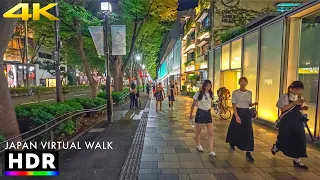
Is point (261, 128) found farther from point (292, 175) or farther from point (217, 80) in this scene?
point (217, 80)

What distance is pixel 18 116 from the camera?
579cm

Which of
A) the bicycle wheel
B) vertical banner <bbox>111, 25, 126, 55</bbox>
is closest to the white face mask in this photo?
the bicycle wheel

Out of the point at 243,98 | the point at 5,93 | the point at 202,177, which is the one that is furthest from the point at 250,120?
the point at 5,93

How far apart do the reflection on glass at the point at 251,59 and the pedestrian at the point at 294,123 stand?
5.39m

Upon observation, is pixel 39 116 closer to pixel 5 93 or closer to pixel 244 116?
pixel 5 93

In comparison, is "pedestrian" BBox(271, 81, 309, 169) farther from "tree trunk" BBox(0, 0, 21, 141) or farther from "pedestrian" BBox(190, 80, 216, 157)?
"tree trunk" BBox(0, 0, 21, 141)

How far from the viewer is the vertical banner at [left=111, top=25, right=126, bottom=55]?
980 cm

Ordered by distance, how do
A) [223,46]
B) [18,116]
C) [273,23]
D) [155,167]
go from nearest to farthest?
[155,167] < [18,116] < [273,23] < [223,46]

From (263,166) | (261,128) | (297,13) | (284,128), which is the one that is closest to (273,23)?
(297,13)

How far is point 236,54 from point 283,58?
4.27 metres

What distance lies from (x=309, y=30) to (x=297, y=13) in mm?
794

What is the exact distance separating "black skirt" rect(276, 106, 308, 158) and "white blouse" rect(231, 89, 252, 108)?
0.77 metres

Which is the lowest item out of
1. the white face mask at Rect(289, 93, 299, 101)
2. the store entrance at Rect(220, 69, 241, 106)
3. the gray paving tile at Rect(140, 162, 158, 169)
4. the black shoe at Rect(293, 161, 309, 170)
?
the gray paving tile at Rect(140, 162, 158, 169)

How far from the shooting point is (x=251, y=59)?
392 inches
